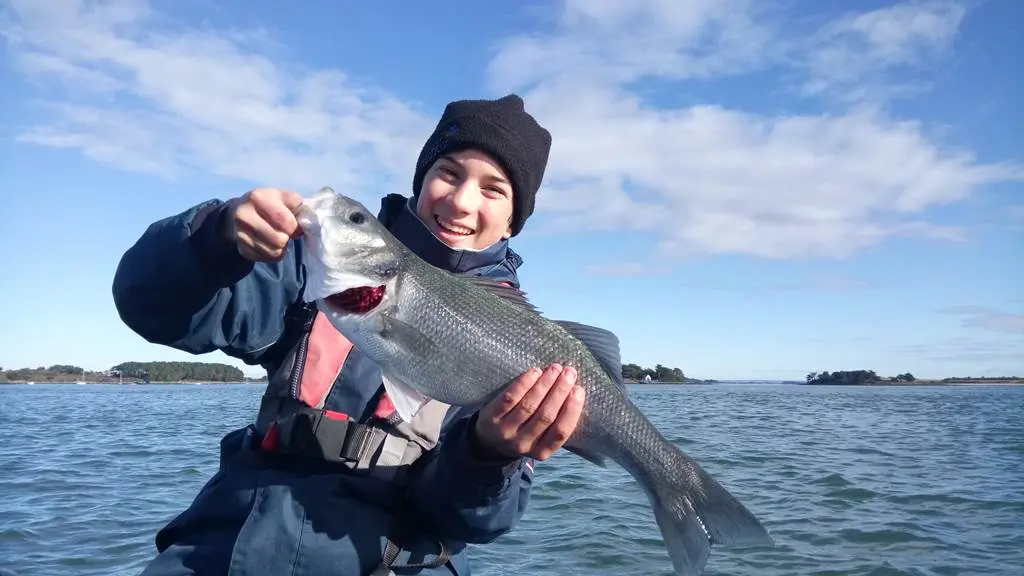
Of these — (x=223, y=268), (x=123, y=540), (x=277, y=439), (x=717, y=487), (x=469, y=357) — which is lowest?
(x=123, y=540)

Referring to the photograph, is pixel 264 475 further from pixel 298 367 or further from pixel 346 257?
pixel 346 257

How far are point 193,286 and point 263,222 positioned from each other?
441mm

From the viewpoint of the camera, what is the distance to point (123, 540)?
1050 cm

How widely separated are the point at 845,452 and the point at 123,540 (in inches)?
687

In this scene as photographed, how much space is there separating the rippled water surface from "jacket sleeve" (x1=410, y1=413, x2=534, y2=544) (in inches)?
215

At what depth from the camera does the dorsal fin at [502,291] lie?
149 inches

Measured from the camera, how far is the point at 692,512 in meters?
3.79

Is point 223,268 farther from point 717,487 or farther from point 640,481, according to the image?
point 717,487

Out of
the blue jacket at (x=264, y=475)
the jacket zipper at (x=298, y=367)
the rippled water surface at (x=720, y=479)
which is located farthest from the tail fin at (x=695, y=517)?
the rippled water surface at (x=720, y=479)

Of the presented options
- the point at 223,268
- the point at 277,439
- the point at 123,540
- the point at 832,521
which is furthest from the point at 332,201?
the point at 832,521

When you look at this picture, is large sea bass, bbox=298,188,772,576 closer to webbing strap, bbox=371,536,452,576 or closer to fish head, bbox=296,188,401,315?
fish head, bbox=296,188,401,315

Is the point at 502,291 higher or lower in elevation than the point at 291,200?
lower

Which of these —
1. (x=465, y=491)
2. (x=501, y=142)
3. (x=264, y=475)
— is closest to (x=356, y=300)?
(x=264, y=475)

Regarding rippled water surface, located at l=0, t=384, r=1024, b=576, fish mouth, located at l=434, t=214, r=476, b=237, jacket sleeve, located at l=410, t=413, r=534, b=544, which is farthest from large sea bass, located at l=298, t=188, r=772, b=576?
rippled water surface, located at l=0, t=384, r=1024, b=576
